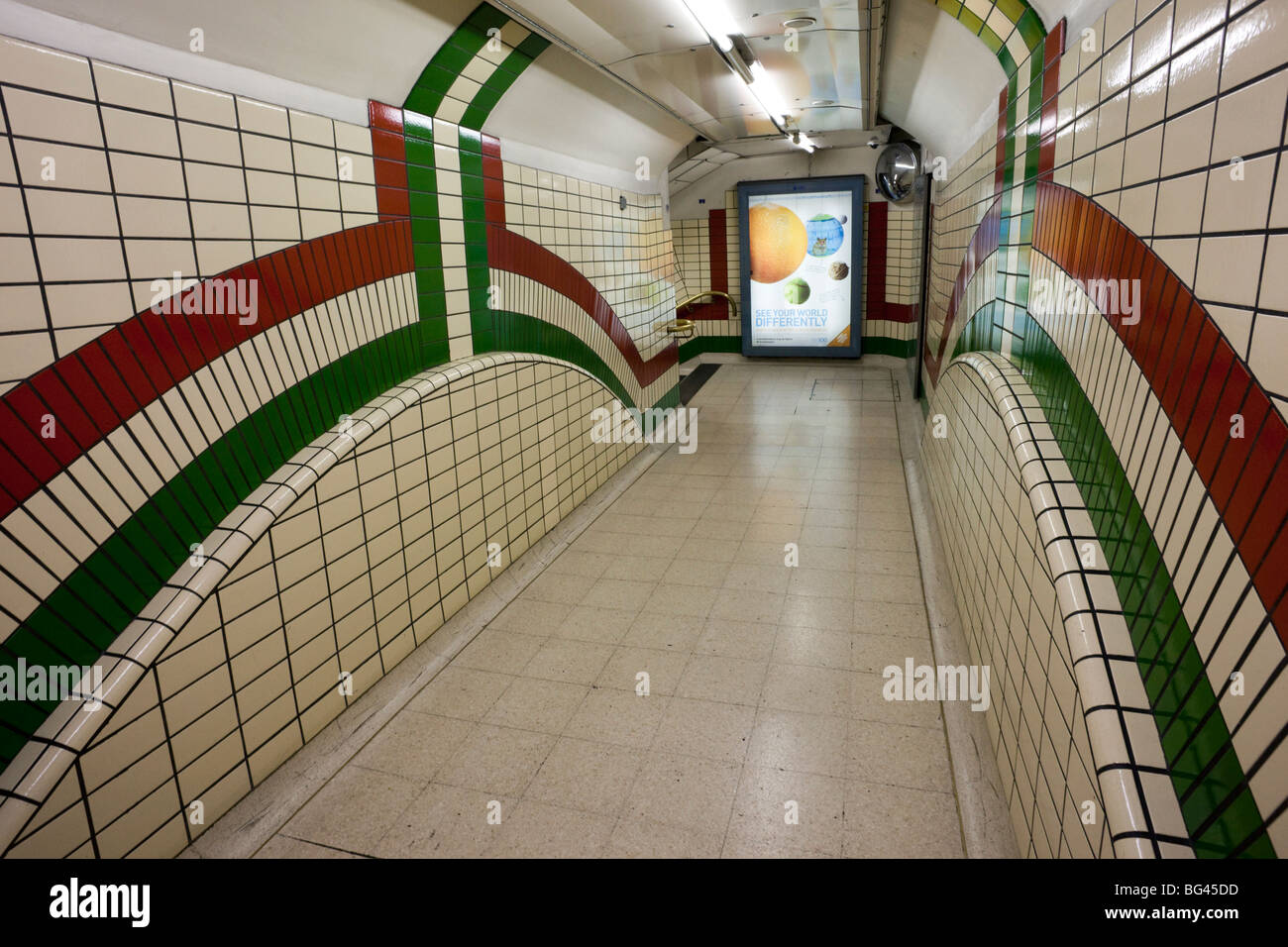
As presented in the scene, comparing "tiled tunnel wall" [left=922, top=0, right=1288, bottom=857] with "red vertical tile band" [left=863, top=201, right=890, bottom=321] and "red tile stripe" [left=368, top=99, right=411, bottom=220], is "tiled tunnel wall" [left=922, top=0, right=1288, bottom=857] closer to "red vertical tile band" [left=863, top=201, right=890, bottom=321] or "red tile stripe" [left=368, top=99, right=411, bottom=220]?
"red tile stripe" [left=368, top=99, right=411, bottom=220]

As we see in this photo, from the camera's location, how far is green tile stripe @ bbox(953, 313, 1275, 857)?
43.4 inches

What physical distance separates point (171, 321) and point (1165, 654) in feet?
8.37

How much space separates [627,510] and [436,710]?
249 centimetres

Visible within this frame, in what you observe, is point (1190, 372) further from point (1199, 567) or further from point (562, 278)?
point (562, 278)

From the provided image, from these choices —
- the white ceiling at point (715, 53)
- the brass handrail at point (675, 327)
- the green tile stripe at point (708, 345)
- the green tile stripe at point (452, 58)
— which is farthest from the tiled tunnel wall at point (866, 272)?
the green tile stripe at point (452, 58)

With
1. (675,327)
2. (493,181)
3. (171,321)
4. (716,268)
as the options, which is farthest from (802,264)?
(171,321)

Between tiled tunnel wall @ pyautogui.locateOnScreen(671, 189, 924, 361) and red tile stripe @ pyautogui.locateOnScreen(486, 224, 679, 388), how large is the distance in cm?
415

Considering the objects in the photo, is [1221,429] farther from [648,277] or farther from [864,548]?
[648,277]

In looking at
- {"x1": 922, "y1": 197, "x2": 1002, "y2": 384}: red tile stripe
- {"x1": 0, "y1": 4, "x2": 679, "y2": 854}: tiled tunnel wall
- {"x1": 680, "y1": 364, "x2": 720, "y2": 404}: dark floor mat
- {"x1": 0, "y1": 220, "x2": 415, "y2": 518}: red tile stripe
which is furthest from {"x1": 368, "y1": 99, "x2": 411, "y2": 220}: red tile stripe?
{"x1": 680, "y1": 364, "x2": 720, "y2": 404}: dark floor mat

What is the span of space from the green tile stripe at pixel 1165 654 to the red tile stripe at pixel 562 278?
292 cm

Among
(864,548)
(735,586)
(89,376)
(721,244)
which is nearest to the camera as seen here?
(89,376)

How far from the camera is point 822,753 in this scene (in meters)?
2.65

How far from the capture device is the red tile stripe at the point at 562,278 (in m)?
4.09

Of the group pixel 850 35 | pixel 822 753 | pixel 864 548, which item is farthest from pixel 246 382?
pixel 850 35
